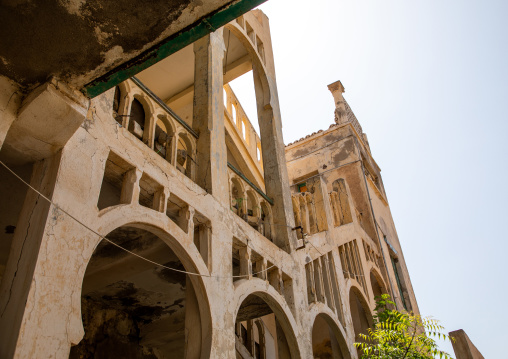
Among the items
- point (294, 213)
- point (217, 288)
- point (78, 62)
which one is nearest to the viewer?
point (78, 62)

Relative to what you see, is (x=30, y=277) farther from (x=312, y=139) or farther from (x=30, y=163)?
(x=312, y=139)

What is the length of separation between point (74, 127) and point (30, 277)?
4.04 ft

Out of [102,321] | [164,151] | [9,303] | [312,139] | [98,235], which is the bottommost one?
[9,303]

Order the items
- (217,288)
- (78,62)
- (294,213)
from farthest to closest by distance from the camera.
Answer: (294,213) → (217,288) → (78,62)

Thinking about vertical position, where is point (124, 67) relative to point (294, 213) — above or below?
below

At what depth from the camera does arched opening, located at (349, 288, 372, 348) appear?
10.7 metres

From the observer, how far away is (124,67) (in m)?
3.41

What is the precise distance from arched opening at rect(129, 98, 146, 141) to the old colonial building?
0.02 meters

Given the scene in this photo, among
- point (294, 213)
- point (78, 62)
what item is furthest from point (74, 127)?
point (294, 213)

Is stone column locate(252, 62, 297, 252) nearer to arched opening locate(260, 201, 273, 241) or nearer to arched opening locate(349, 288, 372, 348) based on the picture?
arched opening locate(260, 201, 273, 241)

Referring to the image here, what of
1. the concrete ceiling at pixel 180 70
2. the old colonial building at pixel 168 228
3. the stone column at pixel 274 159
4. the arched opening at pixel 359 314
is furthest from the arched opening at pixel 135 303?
the concrete ceiling at pixel 180 70

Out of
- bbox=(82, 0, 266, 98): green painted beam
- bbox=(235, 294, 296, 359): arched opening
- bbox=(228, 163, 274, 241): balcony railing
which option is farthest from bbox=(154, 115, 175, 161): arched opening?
bbox=(235, 294, 296, 359): arched opening

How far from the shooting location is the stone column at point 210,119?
6.55 meters

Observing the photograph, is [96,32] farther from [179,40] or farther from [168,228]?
[168,228]
